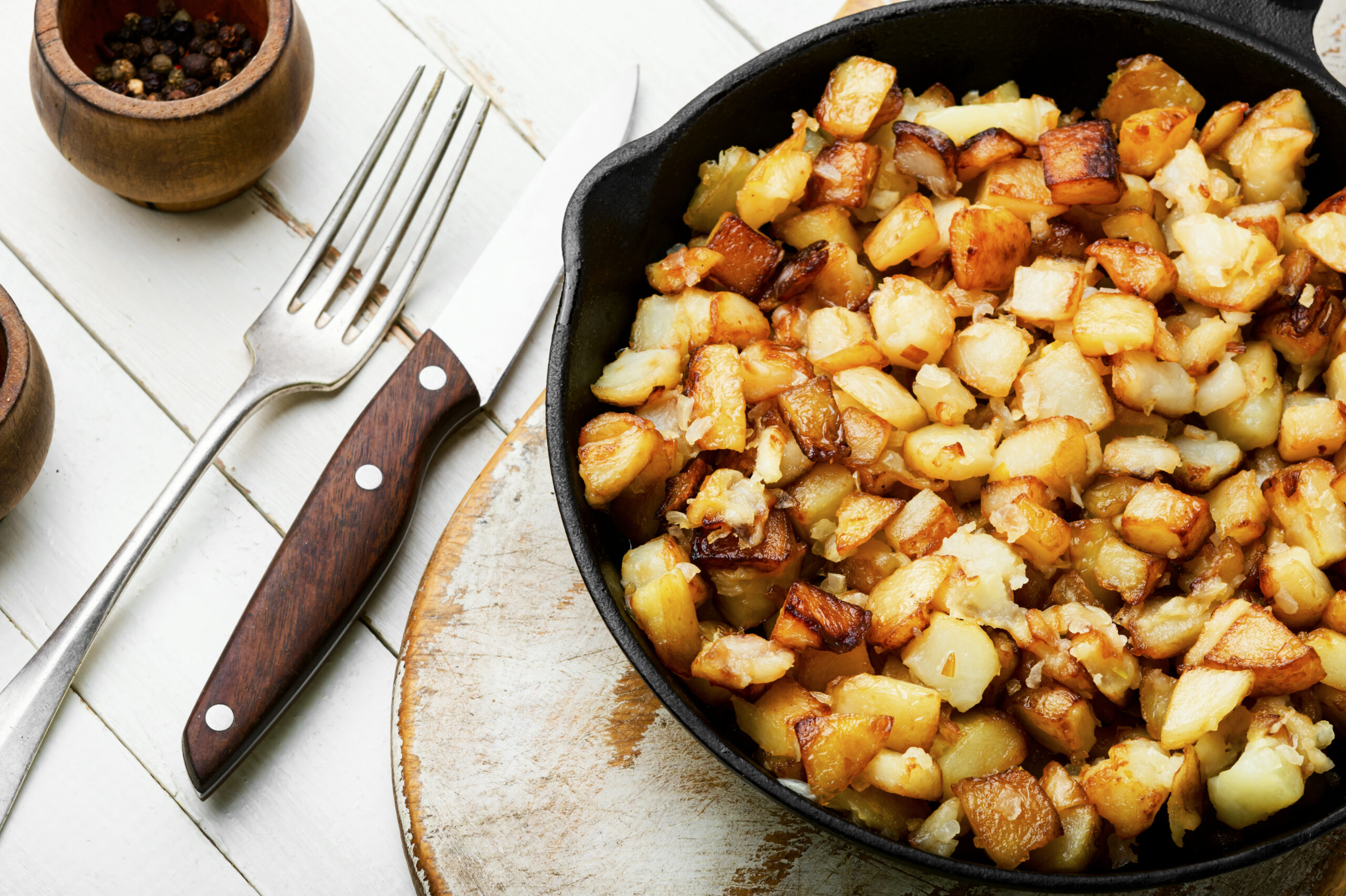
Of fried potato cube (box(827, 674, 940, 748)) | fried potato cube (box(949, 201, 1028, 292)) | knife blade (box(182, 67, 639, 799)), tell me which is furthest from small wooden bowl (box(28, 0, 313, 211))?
fried potato cube (box(827, 674, 940, 748))

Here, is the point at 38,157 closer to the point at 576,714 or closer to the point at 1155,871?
the point at 576,714

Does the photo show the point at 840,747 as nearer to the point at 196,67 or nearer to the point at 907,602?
the point at 907,602

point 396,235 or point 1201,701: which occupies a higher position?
point 396,235

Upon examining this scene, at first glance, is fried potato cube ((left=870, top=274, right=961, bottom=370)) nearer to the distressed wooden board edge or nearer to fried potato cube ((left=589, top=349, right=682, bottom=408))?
fried potato cube ((left=589, top=349, right=682, bottom=408))

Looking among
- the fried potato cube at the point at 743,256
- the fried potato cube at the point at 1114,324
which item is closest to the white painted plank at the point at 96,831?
the fried potato cube at the point at 743,256

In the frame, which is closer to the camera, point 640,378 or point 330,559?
point 640,378

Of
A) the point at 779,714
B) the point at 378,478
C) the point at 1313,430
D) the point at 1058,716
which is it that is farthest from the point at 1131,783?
the point at 378,478

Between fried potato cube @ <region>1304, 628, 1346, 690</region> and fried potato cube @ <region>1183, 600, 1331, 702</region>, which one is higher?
fried potato cube @ <region>1183, 600, 1331, 702</region>
